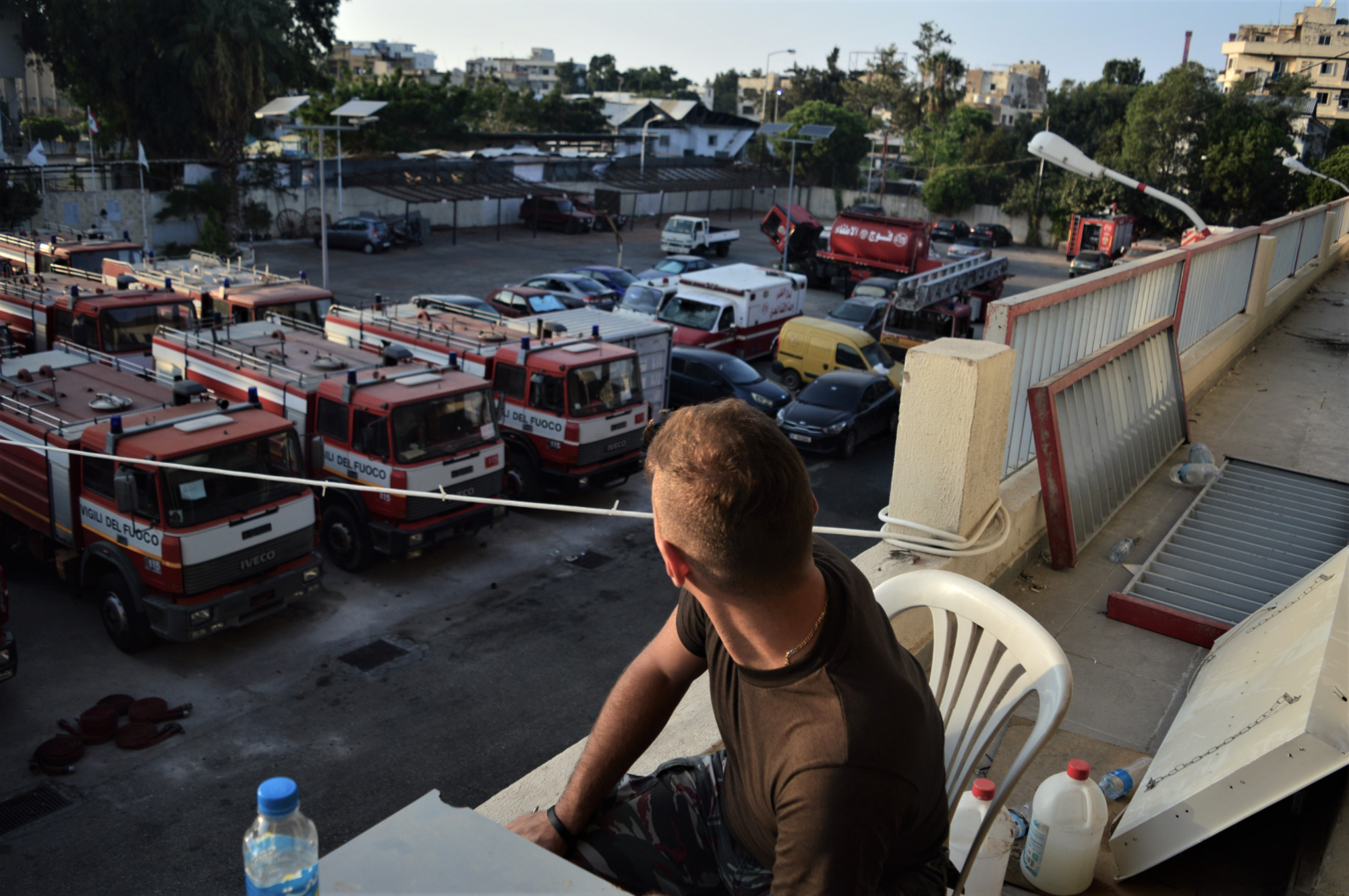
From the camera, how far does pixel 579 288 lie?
2723 cm

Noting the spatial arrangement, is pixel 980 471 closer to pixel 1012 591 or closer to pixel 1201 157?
pixel 1012 591

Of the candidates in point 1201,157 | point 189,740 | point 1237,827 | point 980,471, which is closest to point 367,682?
point 189,740

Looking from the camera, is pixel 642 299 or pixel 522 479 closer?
pixel 522 479

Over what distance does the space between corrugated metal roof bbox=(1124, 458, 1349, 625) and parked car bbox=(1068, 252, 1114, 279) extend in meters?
35.5

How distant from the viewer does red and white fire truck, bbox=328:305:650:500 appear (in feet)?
47.9

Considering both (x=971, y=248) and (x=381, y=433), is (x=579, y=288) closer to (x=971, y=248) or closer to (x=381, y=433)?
(x=381, y=433)

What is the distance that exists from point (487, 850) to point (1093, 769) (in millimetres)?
3030

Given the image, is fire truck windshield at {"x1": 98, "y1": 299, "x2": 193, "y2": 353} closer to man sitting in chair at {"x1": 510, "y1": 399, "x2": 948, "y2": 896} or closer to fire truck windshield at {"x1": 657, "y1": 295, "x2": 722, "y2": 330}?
fire truck windshield at {"x1": 657, "y1": 295, "x2": 722, "y2": 330}

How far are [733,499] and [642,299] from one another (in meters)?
23.6

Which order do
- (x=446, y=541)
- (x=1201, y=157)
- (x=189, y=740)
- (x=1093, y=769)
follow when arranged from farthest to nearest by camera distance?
(x=1201, y=157) → (x=446, y=541) → (x=189, y=740) → (x=1093, y=769)

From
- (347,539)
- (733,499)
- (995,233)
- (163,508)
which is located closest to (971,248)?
(995,233)

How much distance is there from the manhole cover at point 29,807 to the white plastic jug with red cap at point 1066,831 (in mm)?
7627

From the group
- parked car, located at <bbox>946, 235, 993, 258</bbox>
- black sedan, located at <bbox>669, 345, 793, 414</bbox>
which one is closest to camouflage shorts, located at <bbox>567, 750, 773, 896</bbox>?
black sedan, located at <bbox>669, 345, 793, 414</bbox>

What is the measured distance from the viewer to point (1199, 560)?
5.95m
